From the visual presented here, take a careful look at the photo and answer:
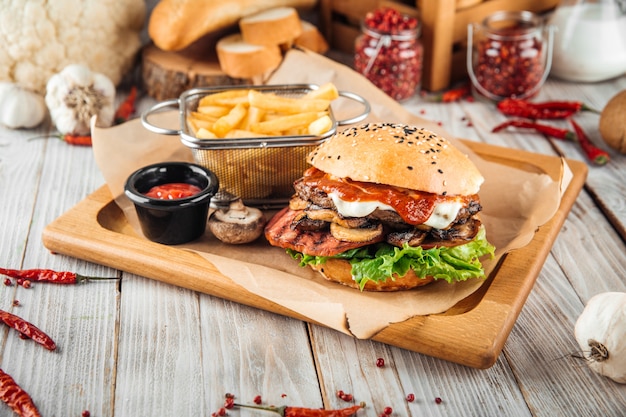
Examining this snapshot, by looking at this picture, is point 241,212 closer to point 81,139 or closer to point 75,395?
point 75,395

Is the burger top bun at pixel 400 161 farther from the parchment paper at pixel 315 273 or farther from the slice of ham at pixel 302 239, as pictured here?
the parchment paper at pixel 315 273

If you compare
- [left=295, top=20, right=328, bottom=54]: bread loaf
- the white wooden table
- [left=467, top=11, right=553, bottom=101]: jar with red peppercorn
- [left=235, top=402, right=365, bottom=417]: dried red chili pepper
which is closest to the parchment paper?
the white wooden table

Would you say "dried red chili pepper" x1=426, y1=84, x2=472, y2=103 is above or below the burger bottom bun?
below

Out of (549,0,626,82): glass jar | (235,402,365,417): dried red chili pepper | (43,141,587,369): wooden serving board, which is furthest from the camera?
(549,0,626,82): glass jar

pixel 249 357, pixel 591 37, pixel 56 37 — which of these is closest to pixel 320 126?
pixel 249 357

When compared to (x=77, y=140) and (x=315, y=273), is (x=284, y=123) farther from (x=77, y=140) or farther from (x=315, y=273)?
(x=77, y=140)

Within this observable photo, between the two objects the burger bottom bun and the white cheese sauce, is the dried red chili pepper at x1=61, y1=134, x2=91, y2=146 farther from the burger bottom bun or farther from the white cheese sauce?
the white cheese sauce

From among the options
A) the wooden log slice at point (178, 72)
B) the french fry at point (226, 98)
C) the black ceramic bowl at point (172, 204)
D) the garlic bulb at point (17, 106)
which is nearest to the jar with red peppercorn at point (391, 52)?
the wooden log slice at point (178, 72)

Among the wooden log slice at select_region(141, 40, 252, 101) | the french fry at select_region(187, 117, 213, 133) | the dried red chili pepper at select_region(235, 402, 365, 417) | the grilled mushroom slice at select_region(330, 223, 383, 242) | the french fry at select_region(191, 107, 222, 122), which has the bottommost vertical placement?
the wooden log slice at select_region(141, 40, 252, 101)
